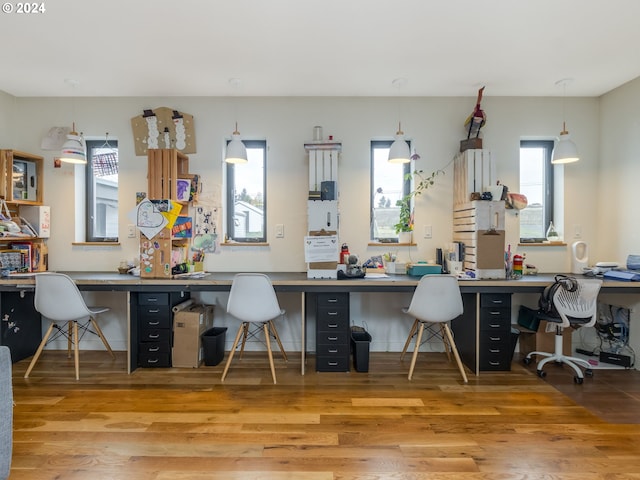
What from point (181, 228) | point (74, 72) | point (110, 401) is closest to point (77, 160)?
point (74, 72)

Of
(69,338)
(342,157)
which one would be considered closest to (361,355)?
(342,157)

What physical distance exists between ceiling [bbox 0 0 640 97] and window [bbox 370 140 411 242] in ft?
2.20

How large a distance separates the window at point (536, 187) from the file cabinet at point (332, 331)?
228 cm

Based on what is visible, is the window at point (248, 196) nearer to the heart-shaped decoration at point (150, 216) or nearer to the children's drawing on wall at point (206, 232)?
the children's drawing on wall at point (206, 232)

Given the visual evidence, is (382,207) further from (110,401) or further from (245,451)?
(110,401)

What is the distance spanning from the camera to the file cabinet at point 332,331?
2.99 m

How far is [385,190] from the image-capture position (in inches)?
146

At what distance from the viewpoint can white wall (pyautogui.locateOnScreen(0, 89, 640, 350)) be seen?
361 centimetres

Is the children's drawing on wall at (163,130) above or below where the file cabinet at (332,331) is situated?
above

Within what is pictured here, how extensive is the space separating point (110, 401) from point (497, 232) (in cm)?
355

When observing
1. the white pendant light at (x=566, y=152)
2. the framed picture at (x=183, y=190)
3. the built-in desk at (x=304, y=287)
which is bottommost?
the built-in desk at (x=304, y=287)

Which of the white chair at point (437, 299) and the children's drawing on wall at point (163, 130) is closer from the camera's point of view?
the white chair at point (437, 299)

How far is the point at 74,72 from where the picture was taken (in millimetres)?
3076

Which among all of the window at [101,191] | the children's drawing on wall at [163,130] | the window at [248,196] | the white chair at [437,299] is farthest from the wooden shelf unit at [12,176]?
the white chair at [437,299]
